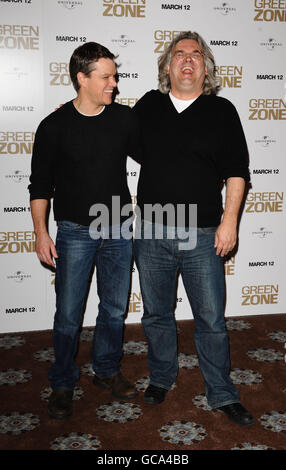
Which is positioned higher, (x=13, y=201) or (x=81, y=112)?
(x=81, y=112)

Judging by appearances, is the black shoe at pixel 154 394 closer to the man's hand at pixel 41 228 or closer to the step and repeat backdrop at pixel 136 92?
the man's hand at pixel 41 228

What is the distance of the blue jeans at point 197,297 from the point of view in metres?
2.32

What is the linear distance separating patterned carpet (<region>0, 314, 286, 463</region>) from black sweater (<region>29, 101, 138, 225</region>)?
0.99m

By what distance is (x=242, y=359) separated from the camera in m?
3.04

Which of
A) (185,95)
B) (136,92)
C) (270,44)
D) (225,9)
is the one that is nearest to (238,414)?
(185,95)

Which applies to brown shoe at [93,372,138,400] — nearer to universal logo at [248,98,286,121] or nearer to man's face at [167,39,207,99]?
man's face at [167,39,207,99]

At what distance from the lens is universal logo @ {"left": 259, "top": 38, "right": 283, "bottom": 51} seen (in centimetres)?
348

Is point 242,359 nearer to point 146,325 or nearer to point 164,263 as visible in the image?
point 146,325

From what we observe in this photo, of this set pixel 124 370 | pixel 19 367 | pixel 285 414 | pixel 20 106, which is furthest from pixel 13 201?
pixel 285 414

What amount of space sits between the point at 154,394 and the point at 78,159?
130 centimetres

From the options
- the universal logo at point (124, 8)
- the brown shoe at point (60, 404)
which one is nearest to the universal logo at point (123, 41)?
the universal logo at point (124, 8)

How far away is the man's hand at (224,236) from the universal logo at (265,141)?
1537 mm
